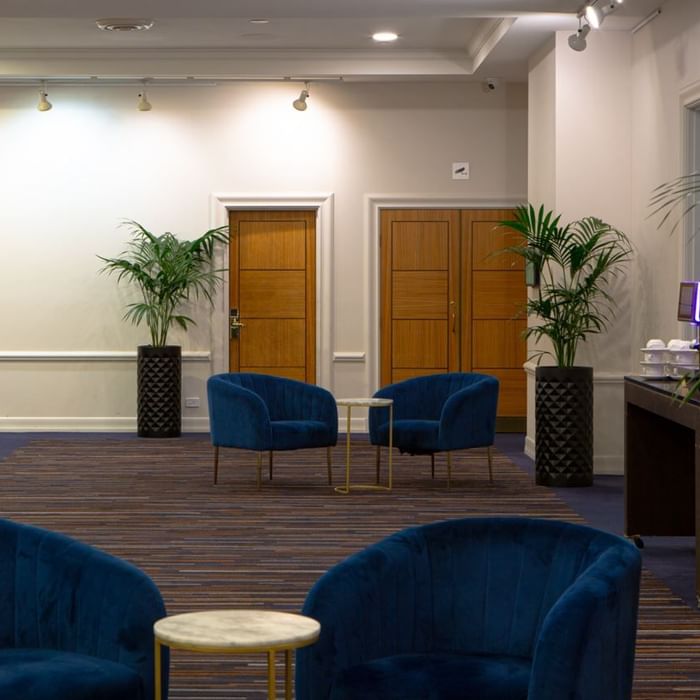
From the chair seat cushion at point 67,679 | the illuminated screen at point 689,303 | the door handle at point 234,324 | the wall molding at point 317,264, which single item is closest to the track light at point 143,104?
the wall molding at point 317,264

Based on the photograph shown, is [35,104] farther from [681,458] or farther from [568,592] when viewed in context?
[568,592]

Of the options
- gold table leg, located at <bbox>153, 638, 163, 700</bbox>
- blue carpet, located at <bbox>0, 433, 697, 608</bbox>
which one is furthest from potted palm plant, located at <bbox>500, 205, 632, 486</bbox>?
gold table leg, located at <bbox>153, 638, 163, 700</bbox>

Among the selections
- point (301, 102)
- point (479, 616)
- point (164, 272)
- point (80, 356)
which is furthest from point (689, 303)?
point (80, 356)

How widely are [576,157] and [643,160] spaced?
1.77ft

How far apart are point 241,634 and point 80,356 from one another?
966 cm

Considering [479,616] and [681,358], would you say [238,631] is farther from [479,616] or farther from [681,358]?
[681,358]

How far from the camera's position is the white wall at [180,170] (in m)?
11.8

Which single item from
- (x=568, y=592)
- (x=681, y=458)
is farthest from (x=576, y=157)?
(x=568, y=592)

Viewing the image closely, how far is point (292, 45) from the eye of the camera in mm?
10906

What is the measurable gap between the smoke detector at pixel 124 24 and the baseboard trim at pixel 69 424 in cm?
373

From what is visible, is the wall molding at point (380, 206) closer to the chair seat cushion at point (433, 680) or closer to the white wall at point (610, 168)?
the white wall at point (610, 168)

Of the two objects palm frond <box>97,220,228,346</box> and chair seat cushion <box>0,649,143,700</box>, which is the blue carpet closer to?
palm frond <box>97,220,228,346</box>

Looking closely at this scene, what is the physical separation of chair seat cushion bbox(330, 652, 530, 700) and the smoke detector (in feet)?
25.3

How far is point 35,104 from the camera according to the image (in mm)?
11797
